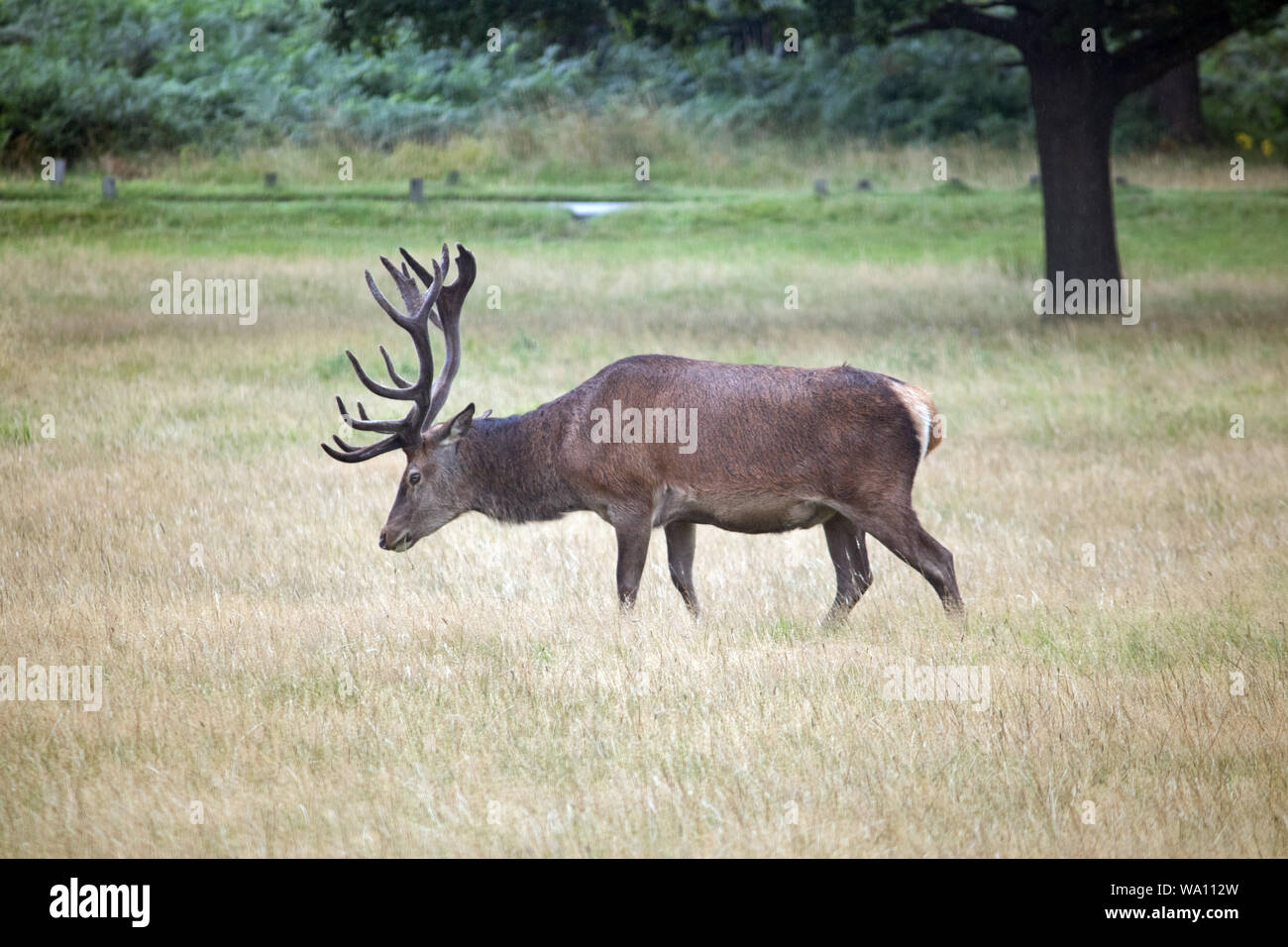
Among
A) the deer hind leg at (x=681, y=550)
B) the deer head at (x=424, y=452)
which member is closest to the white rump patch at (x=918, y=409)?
the deer hind leg at (x=681, y=550)

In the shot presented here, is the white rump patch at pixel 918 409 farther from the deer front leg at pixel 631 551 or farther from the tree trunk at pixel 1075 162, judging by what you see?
the tree trunk at pixel 1075 162

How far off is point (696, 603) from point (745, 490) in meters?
0.75

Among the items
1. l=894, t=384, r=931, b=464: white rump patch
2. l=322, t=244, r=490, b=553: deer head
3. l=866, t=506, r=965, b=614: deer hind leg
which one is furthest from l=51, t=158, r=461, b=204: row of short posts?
l=866, t=506, r=965, b=614: deer hind leg

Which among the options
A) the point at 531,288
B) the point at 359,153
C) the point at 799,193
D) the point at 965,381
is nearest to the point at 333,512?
the point at 965,381

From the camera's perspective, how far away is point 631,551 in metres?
8.04

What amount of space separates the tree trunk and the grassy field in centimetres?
93

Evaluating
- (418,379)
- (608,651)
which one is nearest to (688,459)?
(608,651)

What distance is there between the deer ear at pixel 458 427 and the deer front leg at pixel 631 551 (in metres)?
1.01

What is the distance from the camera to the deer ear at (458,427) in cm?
841

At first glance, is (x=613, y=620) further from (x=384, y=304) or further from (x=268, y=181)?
(x=268, y=181)

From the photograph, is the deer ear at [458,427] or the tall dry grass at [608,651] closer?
the tall dry grass at [608,651]

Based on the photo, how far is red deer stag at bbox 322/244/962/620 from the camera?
25.6 ft

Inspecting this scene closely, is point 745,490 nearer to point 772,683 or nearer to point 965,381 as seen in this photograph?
point 772,683

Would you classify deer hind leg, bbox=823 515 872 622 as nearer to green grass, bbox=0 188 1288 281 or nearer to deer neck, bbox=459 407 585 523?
deer neck, bbox=459 407 585 523
